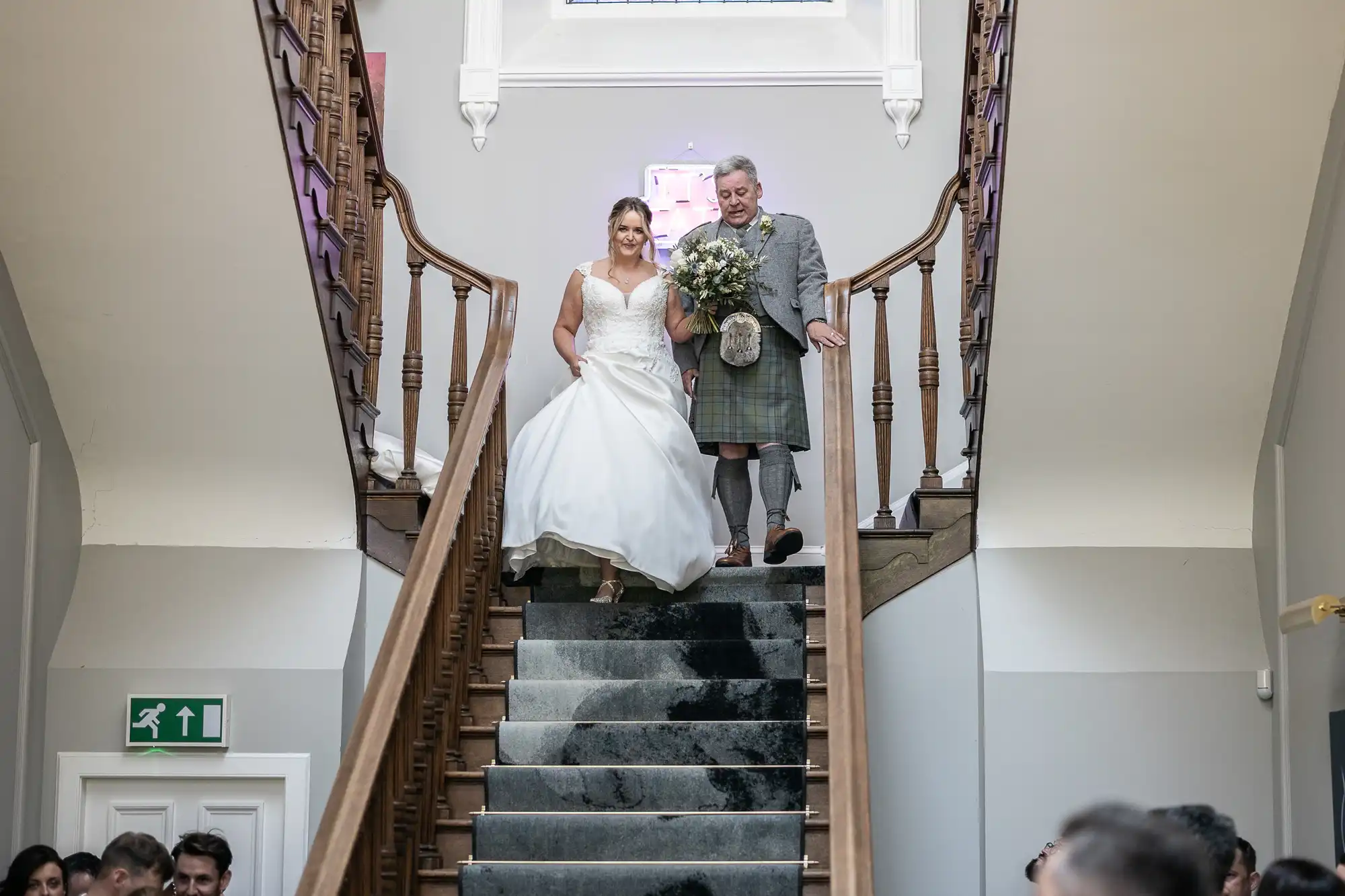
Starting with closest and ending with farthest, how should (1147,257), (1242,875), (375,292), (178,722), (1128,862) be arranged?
(1128,862) < (1242,875) < (1147,257) < (178,722) < (375,292)

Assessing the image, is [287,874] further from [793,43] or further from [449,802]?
[793,43]

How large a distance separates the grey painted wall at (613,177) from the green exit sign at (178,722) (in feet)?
7.41

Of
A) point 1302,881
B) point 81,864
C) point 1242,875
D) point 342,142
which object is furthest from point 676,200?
point 1302,881

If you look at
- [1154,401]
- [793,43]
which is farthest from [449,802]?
[793,43]

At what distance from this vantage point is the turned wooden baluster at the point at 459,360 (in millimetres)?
6059

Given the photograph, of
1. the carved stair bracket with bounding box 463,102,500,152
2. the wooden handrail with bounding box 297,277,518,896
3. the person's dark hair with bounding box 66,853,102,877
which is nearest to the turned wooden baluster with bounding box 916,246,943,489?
the wooden handrail with bounding box 297,277,518,896

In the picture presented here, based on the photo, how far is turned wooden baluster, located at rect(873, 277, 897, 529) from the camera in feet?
19.2

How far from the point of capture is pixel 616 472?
573 cm

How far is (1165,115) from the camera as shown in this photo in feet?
15.7

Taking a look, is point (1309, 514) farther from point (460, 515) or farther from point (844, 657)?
point (460, 515)

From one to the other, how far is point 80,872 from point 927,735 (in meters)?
2.74

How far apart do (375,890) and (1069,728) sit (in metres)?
2.53

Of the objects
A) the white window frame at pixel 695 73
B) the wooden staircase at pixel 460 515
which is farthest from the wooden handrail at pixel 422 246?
the white window frame at pixel 695 73

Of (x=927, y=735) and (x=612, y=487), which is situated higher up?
(x=612, y=487)
